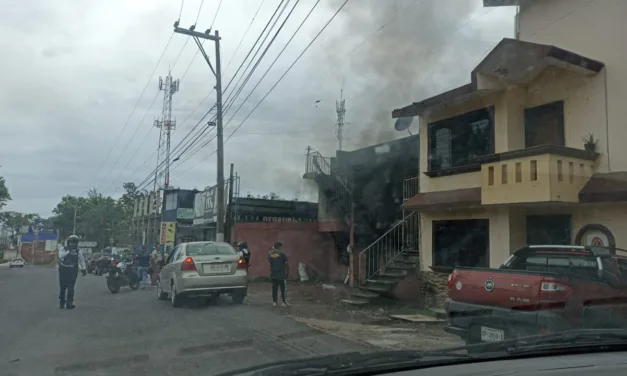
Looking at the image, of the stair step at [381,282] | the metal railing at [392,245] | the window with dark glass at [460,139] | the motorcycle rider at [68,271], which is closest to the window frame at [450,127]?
the window with dark glass at [460,139]

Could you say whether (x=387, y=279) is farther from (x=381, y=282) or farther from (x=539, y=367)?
(x=539, y=367)

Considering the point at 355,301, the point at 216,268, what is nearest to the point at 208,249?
the point at 216,268

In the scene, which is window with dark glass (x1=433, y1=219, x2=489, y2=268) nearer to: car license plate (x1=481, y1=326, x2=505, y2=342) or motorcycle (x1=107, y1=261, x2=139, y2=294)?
car license plate (x1=481, y1=326, x2=505, y2=342)

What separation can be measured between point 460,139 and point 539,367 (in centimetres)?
1022

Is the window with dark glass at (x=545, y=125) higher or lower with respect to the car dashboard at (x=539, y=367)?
higher

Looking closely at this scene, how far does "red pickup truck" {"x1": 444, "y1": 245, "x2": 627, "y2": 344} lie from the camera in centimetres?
568

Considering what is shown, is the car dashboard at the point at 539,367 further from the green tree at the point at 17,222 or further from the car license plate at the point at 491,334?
the green tree at the point at 17,222

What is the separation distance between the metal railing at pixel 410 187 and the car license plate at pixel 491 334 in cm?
908

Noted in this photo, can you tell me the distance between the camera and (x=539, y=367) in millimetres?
2627

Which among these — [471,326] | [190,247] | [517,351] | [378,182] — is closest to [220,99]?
[378,182]

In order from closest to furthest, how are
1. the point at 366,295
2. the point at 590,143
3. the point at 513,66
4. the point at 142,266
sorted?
1. the point at 590,143
2. the point at 513,66
3. the point at 366,295
4. the point at 142,266

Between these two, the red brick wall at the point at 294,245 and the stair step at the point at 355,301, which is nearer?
the stair step at the point at 355,301

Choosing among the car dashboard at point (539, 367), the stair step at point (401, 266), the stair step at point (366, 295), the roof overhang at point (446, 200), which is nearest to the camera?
the car dashboard at point (539, 367)

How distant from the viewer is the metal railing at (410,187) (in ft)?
50.1
